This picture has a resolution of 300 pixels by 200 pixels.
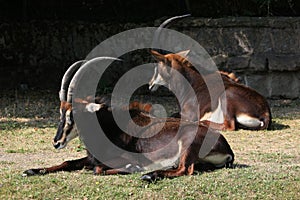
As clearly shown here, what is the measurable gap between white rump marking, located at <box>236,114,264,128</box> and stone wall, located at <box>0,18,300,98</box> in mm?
3427

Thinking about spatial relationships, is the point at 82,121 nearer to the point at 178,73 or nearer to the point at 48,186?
the point at 48,186

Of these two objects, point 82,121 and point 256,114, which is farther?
point 256,114

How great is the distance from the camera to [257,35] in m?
13.6

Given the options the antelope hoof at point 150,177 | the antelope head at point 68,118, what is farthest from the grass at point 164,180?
the antelope head at point 68,118

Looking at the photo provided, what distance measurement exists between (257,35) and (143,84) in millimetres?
2495

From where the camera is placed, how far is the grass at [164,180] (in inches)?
243

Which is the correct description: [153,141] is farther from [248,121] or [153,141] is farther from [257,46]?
[257,46]

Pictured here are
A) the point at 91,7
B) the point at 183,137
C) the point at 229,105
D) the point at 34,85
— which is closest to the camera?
the point at 183,137

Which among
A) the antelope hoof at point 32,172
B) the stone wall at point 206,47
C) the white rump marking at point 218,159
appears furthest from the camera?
the stone wall at point 206,47

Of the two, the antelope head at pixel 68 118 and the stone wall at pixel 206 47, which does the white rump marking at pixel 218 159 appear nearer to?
the antelope head at pixel 68 118

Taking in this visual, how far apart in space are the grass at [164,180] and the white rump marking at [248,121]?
0.48 ft

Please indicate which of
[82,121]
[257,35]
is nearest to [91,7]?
[257,35]

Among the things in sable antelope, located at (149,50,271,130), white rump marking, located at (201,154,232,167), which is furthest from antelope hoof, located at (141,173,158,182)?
sable antelope, located at (149,50,271,130)

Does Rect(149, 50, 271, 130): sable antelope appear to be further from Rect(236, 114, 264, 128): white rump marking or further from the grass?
the grass
